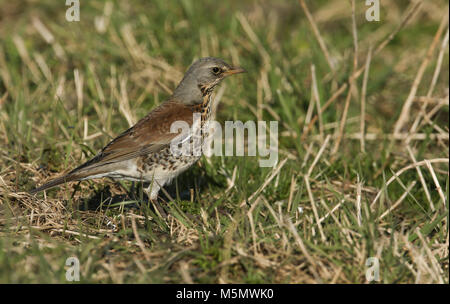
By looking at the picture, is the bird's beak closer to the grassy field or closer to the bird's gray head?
the bird's gray head

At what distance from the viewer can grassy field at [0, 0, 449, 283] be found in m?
3.87

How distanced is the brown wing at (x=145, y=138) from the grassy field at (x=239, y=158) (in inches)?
17.4

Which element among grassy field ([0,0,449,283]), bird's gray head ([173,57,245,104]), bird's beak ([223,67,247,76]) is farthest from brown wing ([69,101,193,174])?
bird's beak ([223,67,247,76])

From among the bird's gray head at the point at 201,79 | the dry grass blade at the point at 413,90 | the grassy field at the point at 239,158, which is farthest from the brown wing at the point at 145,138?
the dry grass blade at the point at 413,90

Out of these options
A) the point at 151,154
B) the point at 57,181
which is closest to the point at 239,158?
the point at 151,154

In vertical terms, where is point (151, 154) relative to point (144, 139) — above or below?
below

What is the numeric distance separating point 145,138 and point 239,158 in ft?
3.69

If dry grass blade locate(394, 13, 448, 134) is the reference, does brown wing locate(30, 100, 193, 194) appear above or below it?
below

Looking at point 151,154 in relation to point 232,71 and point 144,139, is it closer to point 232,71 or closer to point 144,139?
point 144,139

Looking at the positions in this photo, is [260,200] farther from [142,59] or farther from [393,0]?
[393,0]

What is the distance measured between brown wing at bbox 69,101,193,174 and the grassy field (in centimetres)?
44

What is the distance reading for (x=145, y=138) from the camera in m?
5.26

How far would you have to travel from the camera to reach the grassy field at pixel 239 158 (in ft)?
12.7

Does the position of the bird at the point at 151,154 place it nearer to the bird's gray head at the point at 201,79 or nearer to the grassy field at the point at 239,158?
the bird's gray head at the point at 201,79
